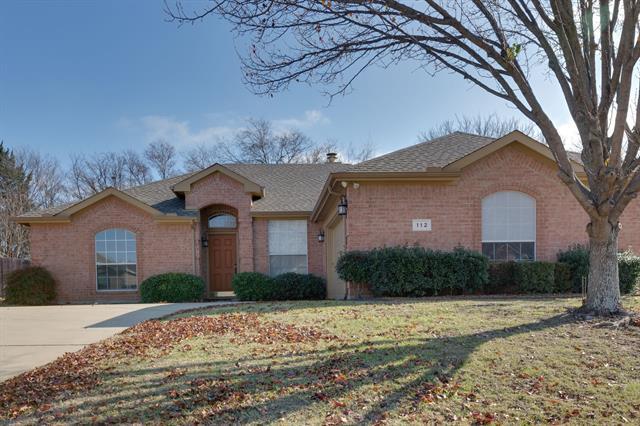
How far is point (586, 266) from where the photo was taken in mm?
10555

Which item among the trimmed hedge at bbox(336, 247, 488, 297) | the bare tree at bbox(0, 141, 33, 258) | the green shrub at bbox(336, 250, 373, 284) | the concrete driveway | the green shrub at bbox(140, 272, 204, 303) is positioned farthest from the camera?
the bare tree at bbox(0, 141, 33, 258)

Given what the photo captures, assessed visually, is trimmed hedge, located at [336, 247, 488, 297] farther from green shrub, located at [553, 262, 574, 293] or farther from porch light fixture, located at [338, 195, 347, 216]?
green shrub, located at [553, 262, 574, 293]

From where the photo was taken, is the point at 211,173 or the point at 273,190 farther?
the point at 273,190

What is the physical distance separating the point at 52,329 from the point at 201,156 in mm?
32151

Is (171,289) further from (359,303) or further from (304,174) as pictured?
(304,174)

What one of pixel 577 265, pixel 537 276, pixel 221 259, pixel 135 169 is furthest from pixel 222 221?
pixel 135 169

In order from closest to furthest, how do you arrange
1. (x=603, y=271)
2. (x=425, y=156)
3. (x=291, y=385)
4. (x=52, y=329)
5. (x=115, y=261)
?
(x=291, y=385) → (x=603, y=271) → (x=52, y=329) → (x=425, y=156) → (x=115, y=261)

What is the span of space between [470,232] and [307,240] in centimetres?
635

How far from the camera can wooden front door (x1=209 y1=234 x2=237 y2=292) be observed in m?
15.8

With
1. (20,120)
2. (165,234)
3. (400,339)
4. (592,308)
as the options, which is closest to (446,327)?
(400,339)

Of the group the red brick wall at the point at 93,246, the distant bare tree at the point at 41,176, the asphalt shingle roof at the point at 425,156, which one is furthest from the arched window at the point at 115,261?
the distant bare tree at the point at 41,176

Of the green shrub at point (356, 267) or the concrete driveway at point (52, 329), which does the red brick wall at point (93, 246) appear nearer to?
the concrete driveway at point (52, 329)

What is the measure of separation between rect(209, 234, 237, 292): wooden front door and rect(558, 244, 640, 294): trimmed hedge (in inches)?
434

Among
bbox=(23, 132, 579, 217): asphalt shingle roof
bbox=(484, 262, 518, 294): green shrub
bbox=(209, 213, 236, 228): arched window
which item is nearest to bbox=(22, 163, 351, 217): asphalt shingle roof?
bbox=(23, 132, 579, 217): asphalt shingle roof
